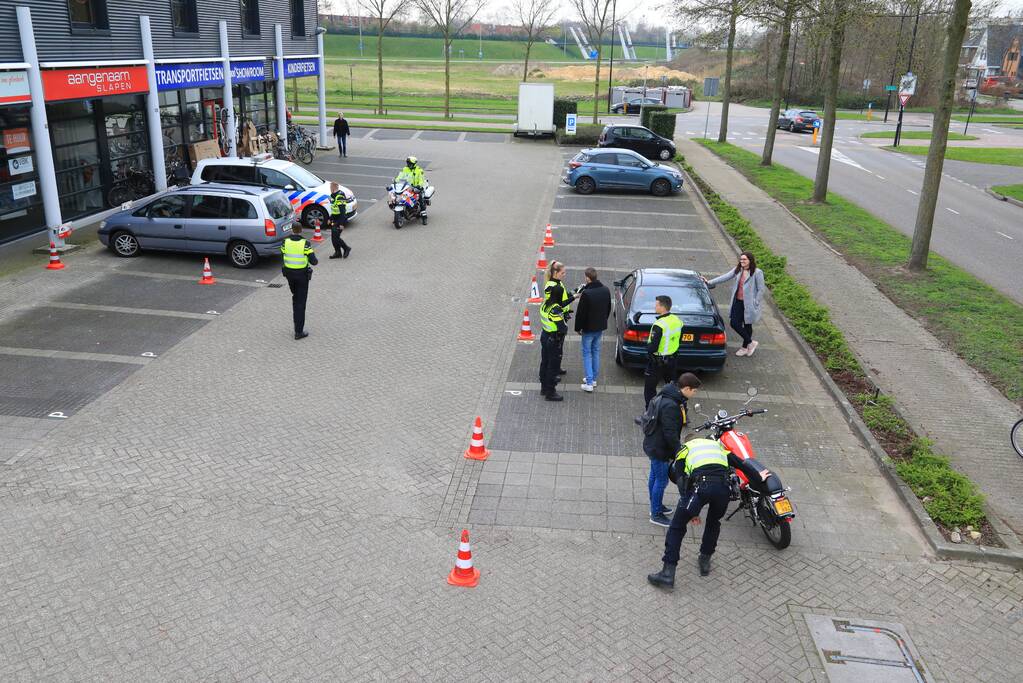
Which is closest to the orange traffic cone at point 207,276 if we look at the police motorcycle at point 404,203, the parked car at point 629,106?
the police motorcycle at point 404,203

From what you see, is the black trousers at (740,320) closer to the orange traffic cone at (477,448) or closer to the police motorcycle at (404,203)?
the orange traffic cone at (477,448)

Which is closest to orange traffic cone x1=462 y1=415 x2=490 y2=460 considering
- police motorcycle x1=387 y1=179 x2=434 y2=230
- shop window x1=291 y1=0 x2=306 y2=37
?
police motorcycle x1=387 y1=179 x2=434 y2=230

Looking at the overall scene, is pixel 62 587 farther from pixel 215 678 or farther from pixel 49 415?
pixel 49 415

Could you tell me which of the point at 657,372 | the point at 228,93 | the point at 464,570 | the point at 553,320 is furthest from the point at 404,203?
the point at 464,570

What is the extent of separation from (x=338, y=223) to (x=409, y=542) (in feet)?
37.4

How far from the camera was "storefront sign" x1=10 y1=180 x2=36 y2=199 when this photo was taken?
17031mm

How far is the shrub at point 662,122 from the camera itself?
3878 centimetres

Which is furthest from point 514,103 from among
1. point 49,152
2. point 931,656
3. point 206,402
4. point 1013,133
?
point 931,656

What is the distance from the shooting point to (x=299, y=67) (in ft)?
101

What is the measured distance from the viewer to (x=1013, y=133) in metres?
53.6

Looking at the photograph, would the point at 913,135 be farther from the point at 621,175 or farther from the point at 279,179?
the point at 279,179

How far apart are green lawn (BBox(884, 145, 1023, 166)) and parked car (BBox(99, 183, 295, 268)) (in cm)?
3177

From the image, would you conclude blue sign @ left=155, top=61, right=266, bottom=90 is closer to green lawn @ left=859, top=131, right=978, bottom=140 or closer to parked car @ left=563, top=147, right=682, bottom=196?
parked car @ left=563, top=147, right=682, bottom=196

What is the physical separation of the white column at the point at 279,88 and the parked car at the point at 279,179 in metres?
10.2
